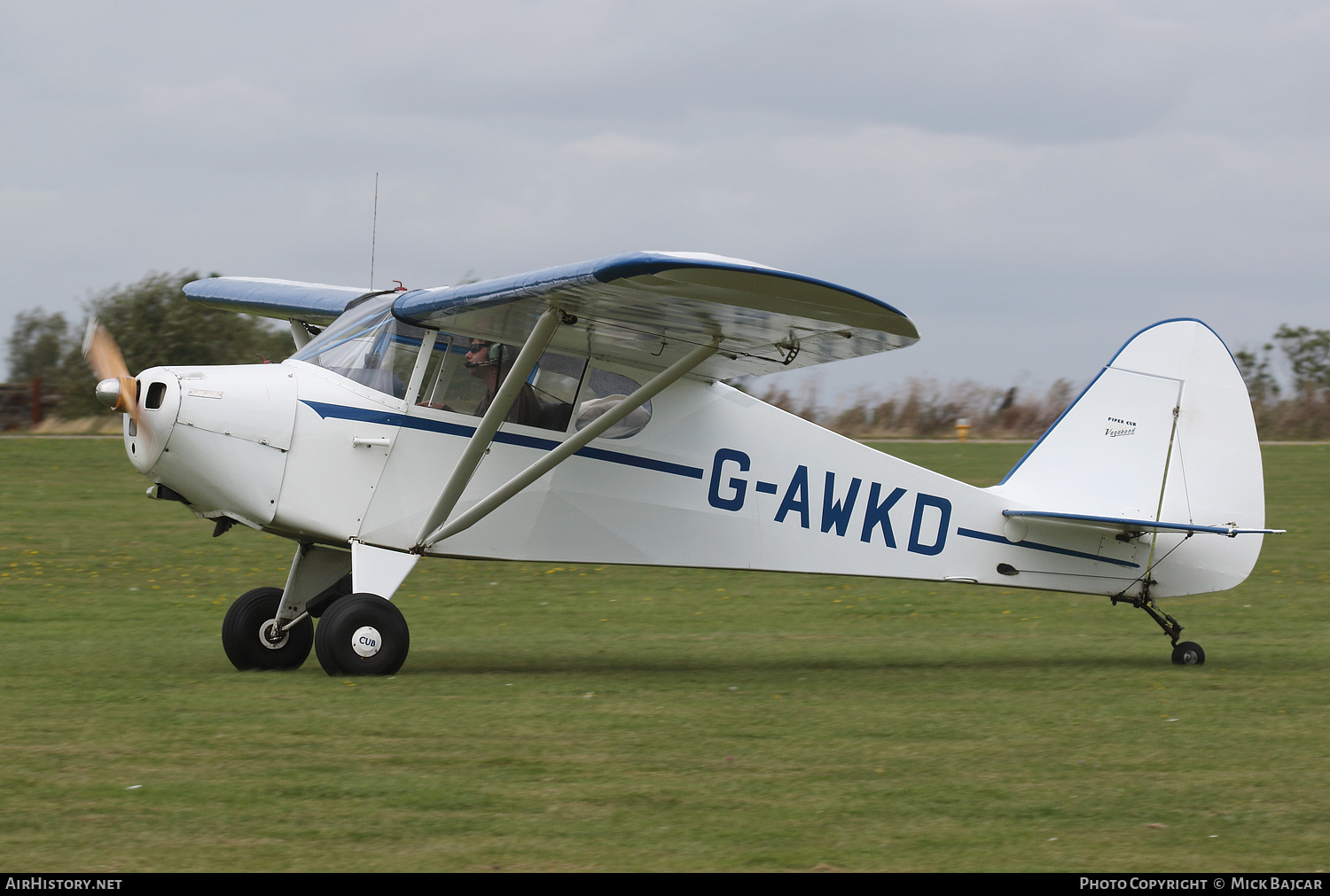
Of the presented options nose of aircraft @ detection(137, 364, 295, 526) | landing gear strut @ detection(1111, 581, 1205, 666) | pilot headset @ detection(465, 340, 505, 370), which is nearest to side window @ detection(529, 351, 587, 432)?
pilot headset @ detection(465, 340, 505, 370)

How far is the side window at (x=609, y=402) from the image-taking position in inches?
383

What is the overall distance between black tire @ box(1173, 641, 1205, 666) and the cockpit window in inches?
255

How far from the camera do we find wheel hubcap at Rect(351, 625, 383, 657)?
8773 millimetres

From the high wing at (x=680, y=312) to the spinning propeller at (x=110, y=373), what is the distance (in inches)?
74.0

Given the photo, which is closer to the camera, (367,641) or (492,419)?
(367,641)

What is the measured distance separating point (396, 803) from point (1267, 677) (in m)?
7.02

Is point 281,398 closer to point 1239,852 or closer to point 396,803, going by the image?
point 396,803

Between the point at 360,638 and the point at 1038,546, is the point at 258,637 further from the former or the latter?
the point at 1038,546

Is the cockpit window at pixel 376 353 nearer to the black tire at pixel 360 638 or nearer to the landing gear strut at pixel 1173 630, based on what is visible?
the black tire at pixel 360 638

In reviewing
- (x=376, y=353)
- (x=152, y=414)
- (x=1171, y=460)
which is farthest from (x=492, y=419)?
(x=1171, y=460)

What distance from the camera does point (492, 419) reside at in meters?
8.97

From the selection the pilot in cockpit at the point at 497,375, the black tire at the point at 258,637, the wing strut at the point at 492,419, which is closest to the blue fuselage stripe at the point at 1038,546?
the pilot in cockpit at the point at 497,375

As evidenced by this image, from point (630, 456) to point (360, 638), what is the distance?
241 cm

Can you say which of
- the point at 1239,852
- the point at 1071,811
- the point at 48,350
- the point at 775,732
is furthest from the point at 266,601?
the point at 48,350
